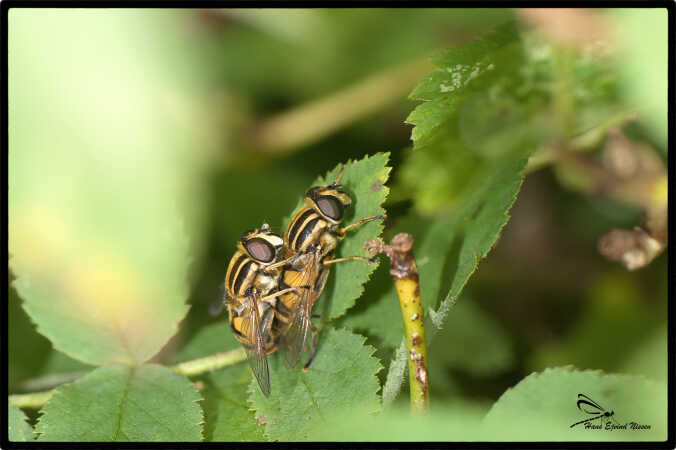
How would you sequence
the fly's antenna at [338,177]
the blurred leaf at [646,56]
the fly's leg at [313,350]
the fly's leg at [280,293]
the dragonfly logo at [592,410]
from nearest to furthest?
the blurred leaf at [646,56], the dragonfly logo at [592,410], the fly's leg at [313,350], the fly's antenna at [338,177], the fly's leg at [280,293]

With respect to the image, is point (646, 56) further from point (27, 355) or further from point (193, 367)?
point (27, 355)

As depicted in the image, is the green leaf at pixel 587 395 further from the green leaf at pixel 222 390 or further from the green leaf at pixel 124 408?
the green leaf at pixel 124 408

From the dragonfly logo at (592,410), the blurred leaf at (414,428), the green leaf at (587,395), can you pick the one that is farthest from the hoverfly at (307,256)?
the blurred leaf at (414,428)

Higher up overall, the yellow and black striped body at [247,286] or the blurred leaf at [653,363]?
the yellow and black striped body at [247,286]

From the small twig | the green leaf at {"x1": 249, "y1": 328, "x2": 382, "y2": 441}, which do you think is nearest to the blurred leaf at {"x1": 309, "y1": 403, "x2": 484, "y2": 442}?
the small twig
